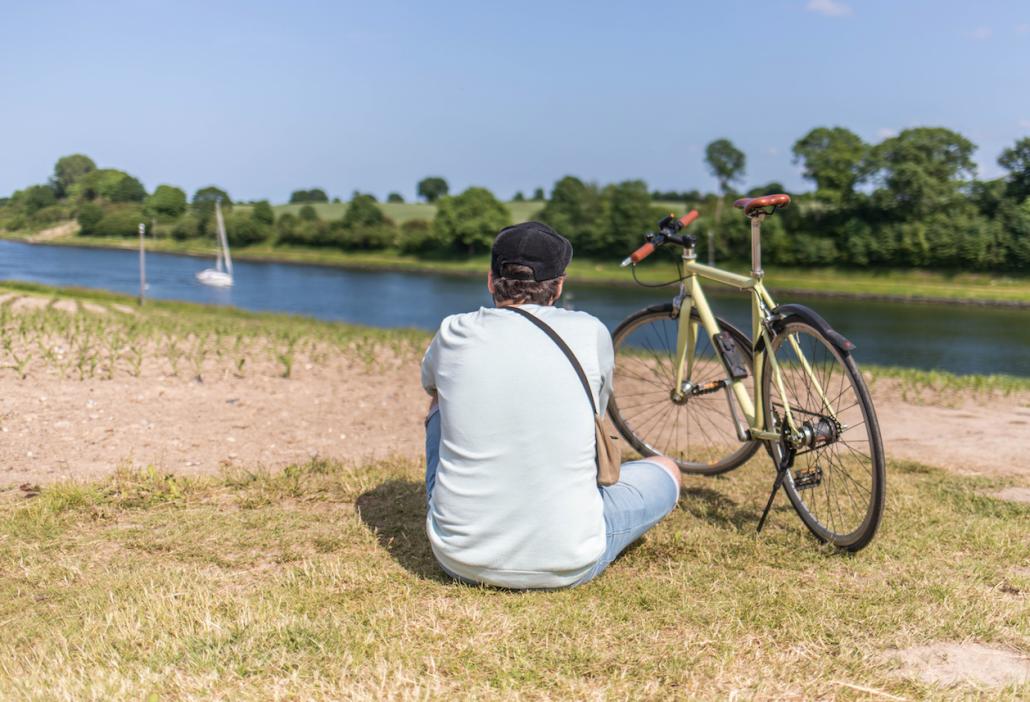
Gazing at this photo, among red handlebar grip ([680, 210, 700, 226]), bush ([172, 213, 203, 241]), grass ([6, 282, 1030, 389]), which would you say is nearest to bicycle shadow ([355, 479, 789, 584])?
red handlebar grip ([680, 210, 700, 226])

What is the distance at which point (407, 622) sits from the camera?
2.85 m

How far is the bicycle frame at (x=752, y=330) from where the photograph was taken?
4059 millimetres

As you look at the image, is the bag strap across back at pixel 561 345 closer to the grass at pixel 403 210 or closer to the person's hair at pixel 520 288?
the person's hair at pixel 520 288

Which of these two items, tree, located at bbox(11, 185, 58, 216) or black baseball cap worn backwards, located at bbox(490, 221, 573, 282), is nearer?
black baseball cap worn backwards, located at bbox(490, 221, 573, 282)

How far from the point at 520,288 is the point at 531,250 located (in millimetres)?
154

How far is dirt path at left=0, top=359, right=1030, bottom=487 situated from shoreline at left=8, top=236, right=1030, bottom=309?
5089cm

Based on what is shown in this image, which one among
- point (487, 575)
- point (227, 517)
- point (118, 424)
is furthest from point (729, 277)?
point (118, 424)

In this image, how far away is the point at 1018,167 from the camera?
57.8 m

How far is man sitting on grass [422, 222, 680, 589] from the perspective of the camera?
2.93m

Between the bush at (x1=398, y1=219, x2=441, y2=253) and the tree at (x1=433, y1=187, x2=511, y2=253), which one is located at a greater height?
the tree at (x1=433, y1=187, x2=511, y2=253)

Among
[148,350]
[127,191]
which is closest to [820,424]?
[148,350]

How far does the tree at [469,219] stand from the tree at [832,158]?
31982mm

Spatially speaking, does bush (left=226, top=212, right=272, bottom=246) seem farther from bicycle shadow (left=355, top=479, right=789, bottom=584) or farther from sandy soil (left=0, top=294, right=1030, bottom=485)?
bicycle shadow (left=355, top=479, right=789, bottom=584)

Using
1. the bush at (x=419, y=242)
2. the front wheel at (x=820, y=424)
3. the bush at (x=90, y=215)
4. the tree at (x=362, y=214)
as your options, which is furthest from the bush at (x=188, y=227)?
the front wheel at (x=820, y=424)
